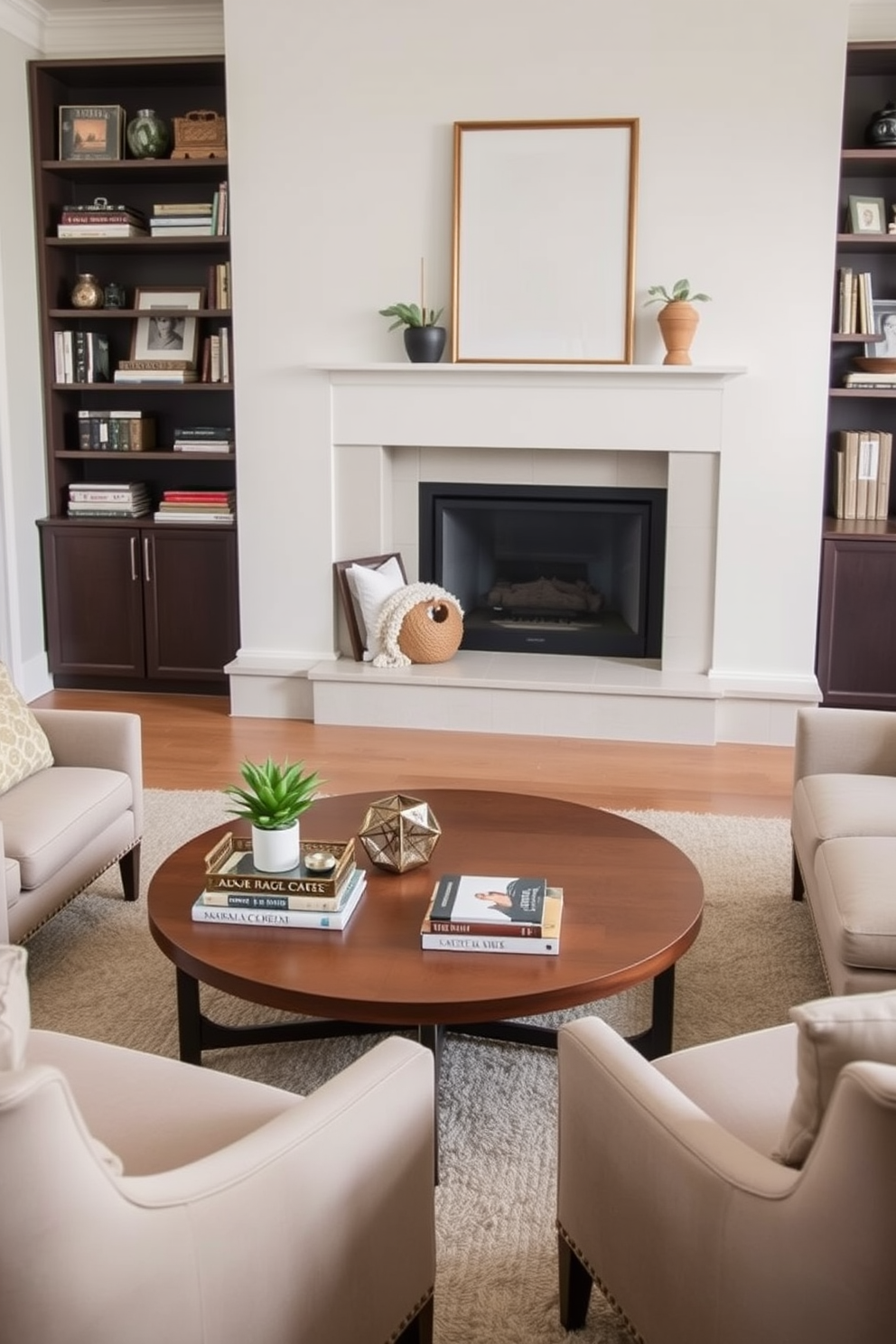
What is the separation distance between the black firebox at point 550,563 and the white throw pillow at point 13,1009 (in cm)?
404

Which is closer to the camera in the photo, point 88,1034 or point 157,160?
point 88,1034

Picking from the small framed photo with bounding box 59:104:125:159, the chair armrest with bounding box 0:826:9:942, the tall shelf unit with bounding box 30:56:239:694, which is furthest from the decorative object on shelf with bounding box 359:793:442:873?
the small framed photo with bounding box 59:104:125:159

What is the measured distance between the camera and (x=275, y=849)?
2.48m

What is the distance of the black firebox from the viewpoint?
5340 mm

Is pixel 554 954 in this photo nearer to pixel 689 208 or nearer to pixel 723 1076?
pixel 723 1076

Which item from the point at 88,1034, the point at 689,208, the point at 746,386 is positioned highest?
the point at 689,208

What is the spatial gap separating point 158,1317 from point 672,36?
A: 15.0 feet

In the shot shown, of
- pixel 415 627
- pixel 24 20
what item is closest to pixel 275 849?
pixel 415 627

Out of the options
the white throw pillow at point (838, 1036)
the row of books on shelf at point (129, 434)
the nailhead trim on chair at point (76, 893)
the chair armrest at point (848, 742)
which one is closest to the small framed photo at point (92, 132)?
the row of books on shelf at point (129, 434)

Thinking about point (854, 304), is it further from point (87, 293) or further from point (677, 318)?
point (87, 293)

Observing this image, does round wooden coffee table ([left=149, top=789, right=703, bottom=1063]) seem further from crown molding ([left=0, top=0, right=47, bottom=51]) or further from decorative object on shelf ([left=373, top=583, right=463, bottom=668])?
crown molding ([left=0, top=0, right=47, bottom=51])

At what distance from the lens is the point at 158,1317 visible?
4.70ft

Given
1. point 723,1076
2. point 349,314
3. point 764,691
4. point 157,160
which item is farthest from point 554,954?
point 157,160

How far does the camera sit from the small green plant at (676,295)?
481 cm
